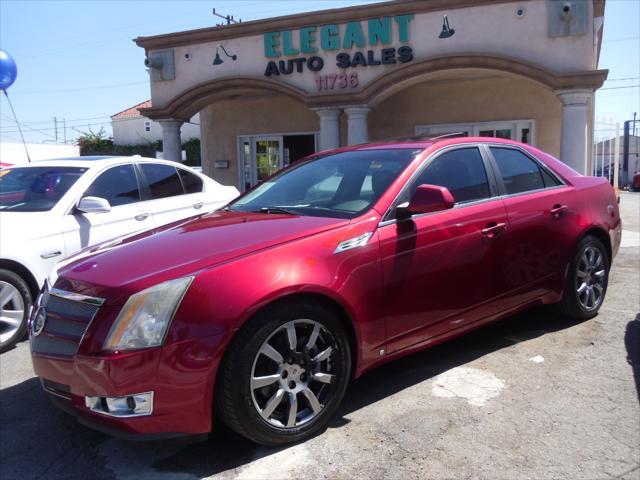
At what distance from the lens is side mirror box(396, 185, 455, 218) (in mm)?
3402

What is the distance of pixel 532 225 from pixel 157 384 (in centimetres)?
302

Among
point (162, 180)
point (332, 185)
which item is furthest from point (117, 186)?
point (332, 185)

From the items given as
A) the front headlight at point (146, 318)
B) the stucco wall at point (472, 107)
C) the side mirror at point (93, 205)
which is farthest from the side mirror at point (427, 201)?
the stucco wall at point (472, 107)

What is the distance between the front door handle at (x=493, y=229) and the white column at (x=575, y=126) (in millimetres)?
6806

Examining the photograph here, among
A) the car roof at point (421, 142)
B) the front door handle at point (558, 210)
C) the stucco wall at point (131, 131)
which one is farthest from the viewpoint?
the stucco wall at point (131, 131)

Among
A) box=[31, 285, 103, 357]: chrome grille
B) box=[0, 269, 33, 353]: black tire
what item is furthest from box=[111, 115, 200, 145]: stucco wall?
box=[31, 285, 103, 357]: chrome grille

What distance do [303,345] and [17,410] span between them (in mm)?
2091

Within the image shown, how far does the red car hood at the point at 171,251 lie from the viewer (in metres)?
2.80

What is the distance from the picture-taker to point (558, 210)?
4.58m

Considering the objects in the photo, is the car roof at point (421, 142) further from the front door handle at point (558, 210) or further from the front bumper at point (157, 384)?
the front bumper at point (157, 384)

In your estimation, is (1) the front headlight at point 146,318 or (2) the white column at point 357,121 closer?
(1) the front headlight at point 146,318

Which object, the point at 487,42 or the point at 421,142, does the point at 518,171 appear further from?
the point at 487,42

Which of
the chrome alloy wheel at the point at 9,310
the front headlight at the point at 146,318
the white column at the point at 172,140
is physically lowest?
the chrome alloy wheel at the point at 9,310

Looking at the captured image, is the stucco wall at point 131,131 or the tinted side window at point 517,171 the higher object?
the stucco wall at point 131,131
